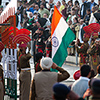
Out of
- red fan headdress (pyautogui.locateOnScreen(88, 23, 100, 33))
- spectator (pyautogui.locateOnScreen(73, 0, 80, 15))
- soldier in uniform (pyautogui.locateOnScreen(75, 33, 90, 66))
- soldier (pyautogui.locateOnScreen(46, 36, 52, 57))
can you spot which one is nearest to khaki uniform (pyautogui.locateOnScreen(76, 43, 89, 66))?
soldier in uniform (pyautogui.locateOnScreen(75, 33, 90, 66))

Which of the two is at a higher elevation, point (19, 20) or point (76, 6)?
point (76, 6)

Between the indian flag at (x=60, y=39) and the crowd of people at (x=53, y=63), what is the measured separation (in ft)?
2.56

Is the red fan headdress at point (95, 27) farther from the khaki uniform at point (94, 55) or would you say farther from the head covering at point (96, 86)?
the head covering at point (96, 86)

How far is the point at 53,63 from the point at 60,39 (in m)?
2.95

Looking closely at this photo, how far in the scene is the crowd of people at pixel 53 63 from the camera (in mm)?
4586

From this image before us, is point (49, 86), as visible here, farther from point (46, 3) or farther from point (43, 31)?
point (46, 3)

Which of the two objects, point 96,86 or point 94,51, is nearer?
point 96,86

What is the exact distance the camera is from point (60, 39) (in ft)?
28.8

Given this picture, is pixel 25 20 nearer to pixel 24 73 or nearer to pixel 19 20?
pixel 19 20

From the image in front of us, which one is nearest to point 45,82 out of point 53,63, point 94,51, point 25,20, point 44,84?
point 44,84

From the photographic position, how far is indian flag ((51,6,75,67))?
8562 millimetres

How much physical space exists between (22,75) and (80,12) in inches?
349

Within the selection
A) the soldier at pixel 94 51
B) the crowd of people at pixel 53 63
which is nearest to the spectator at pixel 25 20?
the crowd of people at pixel 53 63

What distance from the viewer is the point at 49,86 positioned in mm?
5688
